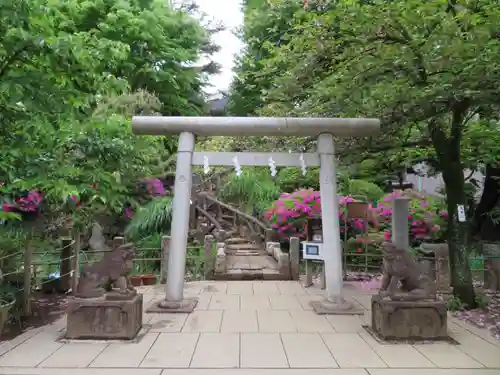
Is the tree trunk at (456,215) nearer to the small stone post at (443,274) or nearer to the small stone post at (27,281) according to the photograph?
the small stone post at (443,274)

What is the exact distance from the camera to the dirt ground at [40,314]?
627cm

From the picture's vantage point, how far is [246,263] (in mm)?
11992

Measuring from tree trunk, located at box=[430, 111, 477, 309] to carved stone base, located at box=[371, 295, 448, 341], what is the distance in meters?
2.00

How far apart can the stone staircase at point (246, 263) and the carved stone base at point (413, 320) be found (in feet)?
16.5

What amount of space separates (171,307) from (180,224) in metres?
1.50

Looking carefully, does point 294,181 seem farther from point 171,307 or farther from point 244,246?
point 171,307

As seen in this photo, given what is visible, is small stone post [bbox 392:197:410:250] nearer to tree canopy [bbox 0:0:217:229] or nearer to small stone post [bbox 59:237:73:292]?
tree canopy [bbox 0:0:217:229]

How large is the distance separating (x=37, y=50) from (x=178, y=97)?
1417cm

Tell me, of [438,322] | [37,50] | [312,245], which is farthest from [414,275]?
[37,50]

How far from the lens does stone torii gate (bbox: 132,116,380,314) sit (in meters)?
7.43

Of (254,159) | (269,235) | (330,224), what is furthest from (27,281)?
(269,235)

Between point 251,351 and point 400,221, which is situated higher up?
point 400,221

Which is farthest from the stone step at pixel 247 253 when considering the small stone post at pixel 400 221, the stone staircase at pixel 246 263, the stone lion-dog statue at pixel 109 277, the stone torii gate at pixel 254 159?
the stone lion-dog statue at pixel 109 277

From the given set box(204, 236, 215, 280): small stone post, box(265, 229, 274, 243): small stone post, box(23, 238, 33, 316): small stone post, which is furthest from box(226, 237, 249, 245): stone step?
box(23, 238, 33, 316): small stone post
